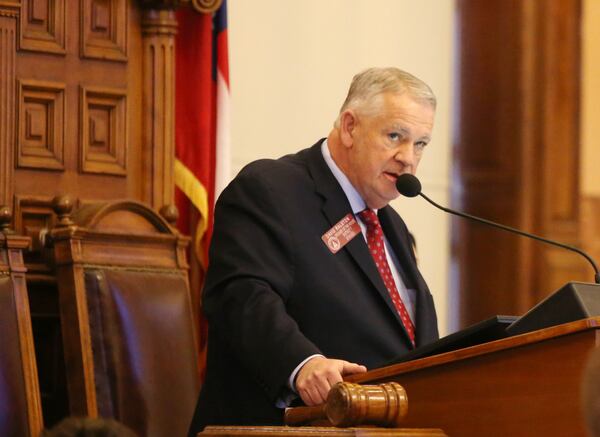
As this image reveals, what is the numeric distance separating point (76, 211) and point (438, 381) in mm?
2187

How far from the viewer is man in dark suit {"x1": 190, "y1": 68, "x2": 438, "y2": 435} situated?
114 inches

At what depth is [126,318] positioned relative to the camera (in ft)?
13.3

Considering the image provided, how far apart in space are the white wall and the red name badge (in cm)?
208

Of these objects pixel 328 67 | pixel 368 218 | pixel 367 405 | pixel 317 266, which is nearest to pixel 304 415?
pixel 367 405

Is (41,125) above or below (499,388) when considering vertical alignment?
above

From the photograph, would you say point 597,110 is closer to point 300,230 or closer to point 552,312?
point 300,230

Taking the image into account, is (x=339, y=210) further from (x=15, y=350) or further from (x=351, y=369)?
(x=15, y=350)

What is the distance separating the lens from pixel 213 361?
3.14m

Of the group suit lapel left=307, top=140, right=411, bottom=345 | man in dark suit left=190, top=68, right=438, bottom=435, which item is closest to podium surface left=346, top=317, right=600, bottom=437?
man in dark suit left=190, top=68, right=438, bottom=435

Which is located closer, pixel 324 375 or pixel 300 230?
pixel 324 375

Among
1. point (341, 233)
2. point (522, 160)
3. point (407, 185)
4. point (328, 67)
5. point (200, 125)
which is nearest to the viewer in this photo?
point (407, 185)

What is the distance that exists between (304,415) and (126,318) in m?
1.67

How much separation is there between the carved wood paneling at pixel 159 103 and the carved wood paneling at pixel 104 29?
4.1 inches

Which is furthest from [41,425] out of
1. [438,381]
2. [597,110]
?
[597,110]
